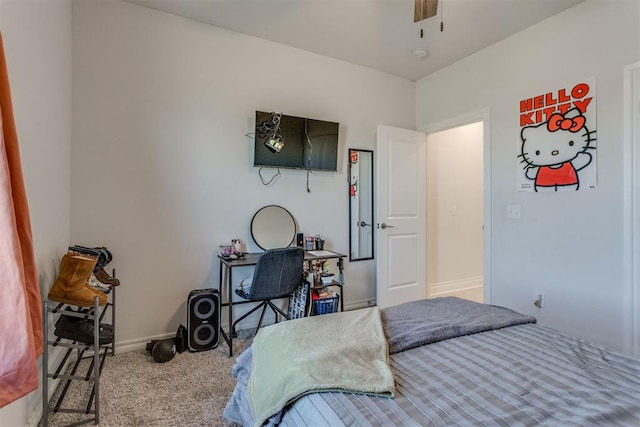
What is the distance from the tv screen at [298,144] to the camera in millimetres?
2932

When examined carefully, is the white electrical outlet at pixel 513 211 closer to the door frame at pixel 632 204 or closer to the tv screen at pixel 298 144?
the door frame at pixel 632 204

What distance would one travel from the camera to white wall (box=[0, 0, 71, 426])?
1.43 metres

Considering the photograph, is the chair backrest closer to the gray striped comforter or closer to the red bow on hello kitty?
the gray striped comforter

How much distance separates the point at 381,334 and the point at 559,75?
266cm

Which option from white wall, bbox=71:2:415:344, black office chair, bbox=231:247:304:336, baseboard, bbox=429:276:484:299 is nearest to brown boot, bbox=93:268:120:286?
white wall, bbox=71:2:415:344

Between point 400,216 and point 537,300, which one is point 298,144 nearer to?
point 400,216

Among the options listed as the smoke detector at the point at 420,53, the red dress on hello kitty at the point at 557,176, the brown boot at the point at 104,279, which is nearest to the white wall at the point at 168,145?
the brown boot at the point at 104,279

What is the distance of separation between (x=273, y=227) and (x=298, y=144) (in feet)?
2.76

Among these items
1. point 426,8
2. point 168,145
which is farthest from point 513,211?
Result: point 168,145

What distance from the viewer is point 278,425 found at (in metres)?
1.07

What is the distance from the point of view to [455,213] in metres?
4.30

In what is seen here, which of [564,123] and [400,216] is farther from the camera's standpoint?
[400,216]

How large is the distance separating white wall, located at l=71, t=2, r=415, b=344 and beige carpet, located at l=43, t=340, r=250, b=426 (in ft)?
1.23

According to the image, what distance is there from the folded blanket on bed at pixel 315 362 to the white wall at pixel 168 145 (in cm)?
157
